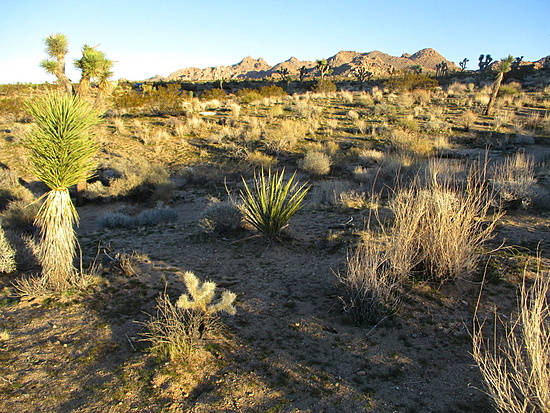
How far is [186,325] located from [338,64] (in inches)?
4574

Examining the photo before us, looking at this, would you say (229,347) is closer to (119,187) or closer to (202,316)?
(202,316)

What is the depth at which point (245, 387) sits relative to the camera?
2.93 metres

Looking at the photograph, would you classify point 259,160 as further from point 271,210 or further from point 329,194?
point 271,210

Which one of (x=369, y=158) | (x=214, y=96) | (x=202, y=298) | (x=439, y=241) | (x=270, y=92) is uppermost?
(x=270, y=92)

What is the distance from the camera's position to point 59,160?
4.24m

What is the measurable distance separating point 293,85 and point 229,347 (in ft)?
134

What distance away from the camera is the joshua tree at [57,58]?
11992 millimetres

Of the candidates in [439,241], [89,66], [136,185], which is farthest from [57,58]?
[439,241]

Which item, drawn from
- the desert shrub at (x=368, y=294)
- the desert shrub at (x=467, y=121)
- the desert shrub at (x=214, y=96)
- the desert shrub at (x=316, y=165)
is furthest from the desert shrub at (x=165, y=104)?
the desert shrub at (x=368, y=294)

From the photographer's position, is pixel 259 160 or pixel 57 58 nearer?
pixel 57 58

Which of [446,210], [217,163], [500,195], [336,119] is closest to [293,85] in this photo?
[336,119]

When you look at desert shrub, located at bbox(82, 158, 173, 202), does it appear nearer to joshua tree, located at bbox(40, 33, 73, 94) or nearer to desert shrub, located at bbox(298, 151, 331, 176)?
joshua tree, located at bbox(40, 33, 73, 94)

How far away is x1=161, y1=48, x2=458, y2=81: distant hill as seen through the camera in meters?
96.7

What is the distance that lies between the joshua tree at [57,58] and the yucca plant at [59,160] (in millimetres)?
9220
